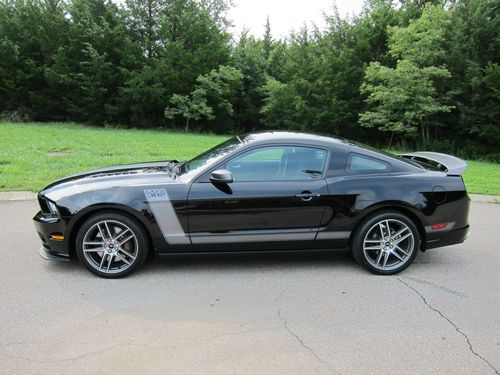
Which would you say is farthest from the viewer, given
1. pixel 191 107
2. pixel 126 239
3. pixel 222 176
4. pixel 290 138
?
pixel 191 107

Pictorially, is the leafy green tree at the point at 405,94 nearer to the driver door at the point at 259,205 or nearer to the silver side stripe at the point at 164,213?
the driver door at the point at 259,205

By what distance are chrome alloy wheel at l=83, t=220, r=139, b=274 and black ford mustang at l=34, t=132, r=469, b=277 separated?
0.03 feet

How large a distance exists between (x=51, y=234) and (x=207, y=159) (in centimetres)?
173

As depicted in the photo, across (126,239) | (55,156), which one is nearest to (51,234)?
(126,239)

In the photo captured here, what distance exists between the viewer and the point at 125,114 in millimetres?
28031

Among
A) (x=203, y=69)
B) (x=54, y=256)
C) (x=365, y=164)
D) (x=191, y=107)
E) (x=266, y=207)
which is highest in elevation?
(x=203, y=69)

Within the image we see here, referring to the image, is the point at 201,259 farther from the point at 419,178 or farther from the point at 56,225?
the point at 419,178

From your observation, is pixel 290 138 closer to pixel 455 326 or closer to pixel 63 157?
pixel 455 326

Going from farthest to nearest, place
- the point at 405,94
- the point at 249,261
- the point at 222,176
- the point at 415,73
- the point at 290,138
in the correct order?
the point at 405,94 → the point at 415,73 → the point at 249,261 → the point at 290,138 → the point at 222,176

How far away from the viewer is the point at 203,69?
92.3 feet

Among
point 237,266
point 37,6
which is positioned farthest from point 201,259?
point 37,6

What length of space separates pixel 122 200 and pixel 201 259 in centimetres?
114

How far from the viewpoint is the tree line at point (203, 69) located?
23062 mm

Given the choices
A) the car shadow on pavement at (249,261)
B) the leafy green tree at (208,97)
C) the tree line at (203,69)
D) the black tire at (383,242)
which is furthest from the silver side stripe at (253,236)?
the leafy green tree at (208,97)
